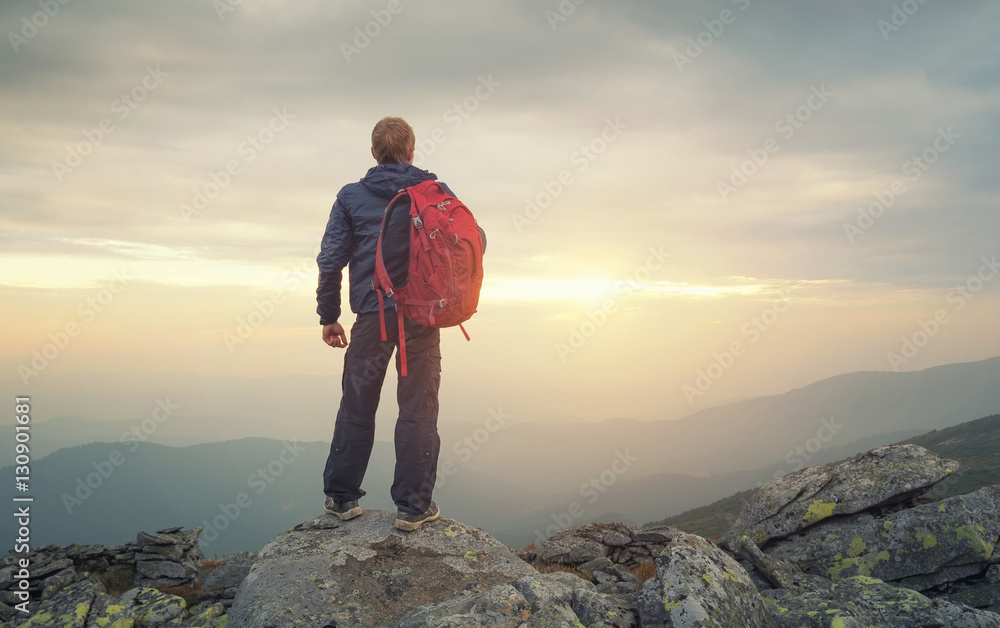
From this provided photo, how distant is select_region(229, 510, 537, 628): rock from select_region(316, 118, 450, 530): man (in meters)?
0.51

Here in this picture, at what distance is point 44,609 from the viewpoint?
873 cm

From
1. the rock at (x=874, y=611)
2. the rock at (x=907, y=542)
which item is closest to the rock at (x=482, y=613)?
the rock at (x=874, y=611)

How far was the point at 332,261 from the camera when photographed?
7746 millimetres

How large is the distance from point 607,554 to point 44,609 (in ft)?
33.5

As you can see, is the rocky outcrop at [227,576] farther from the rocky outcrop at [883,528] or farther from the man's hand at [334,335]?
the rocky outcrop at [883,528]

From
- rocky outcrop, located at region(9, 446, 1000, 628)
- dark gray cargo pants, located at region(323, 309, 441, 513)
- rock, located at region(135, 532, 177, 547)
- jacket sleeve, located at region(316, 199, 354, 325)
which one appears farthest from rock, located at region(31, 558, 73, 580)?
jacket sleeve, located at region(316, 199, 354, 325)

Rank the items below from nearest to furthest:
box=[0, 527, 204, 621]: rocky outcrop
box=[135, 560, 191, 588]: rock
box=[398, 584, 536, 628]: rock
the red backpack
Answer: box=[398, 584, 536, 628]: rock
the red backpack
box=[0, 527, 204, 621]: rocky outcrop
box=[135, 560, 191, 588]: rock

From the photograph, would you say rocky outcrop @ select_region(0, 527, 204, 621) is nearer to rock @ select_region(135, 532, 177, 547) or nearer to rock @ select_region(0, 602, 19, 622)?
rock @ select_region(135, 532, 177, 547)

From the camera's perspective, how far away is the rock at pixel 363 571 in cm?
603

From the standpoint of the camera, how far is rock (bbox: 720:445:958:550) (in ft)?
30.8

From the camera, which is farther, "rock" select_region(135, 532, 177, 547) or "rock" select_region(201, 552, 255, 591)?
"rock" select_region(135, 532, 177, 547)

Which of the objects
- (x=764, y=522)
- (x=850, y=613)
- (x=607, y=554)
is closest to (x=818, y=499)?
(x=764, y=522)

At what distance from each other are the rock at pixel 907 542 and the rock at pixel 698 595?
467cm

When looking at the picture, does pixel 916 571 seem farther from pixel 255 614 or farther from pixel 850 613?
pixel 255 614
